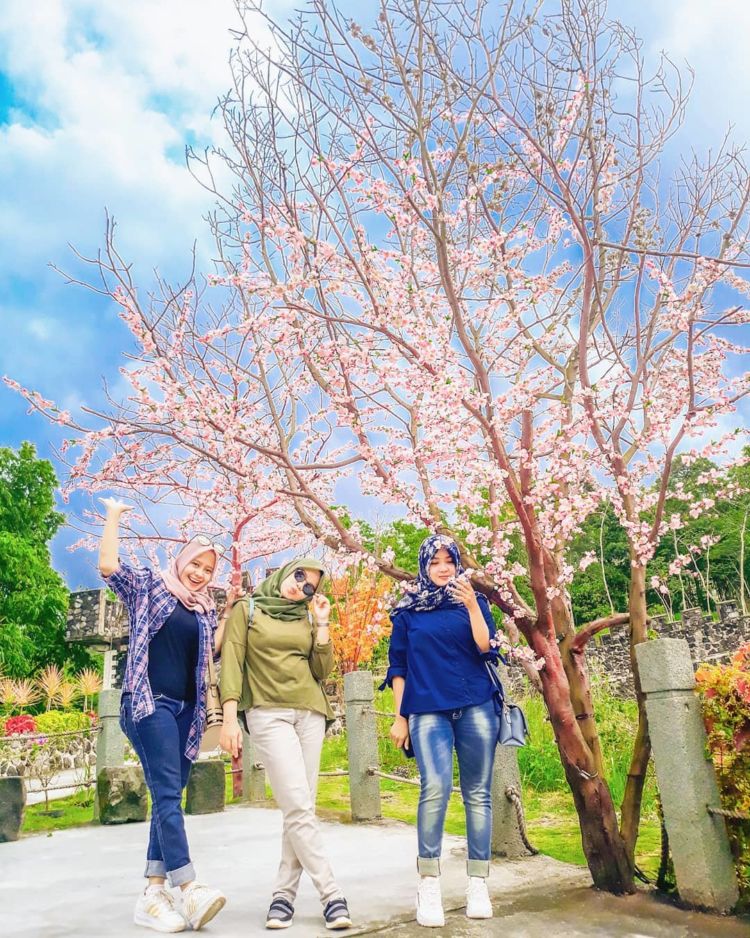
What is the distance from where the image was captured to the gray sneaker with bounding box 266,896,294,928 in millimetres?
3404

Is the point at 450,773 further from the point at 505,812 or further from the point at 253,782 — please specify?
the point at 253,782

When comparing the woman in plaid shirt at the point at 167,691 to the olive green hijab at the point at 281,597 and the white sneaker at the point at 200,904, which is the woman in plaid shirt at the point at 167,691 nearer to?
the white sneaker at the point at 200,904

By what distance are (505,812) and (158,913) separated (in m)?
2.40

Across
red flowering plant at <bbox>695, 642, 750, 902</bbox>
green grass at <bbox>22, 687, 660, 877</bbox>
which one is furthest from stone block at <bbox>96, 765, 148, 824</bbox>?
red flowering plant at <bbox>695, 642, 750, 902</bbox>

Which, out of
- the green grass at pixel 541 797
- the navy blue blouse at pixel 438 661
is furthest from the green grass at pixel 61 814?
the navy blue blouse at pixel 438 661

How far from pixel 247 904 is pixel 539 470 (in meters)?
3.60

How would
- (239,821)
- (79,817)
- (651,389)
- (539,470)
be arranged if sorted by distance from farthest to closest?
(79,817) < (239,821) < (539,470) < (651,389)

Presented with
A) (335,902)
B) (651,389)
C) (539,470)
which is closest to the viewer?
(335,902)

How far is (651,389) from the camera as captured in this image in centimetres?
528

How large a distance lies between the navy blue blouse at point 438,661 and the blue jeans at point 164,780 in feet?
3.73

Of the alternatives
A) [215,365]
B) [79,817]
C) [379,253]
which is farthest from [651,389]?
[79,817]

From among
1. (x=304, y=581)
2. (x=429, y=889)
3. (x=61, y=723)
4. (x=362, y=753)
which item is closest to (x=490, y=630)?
(x=304, y=581)

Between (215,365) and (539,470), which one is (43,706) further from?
(539,470)

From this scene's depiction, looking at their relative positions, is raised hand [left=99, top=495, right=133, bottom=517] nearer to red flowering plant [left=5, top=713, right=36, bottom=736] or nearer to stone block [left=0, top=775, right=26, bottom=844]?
stone block [left=0, top=775, right=26, bottom=844]
